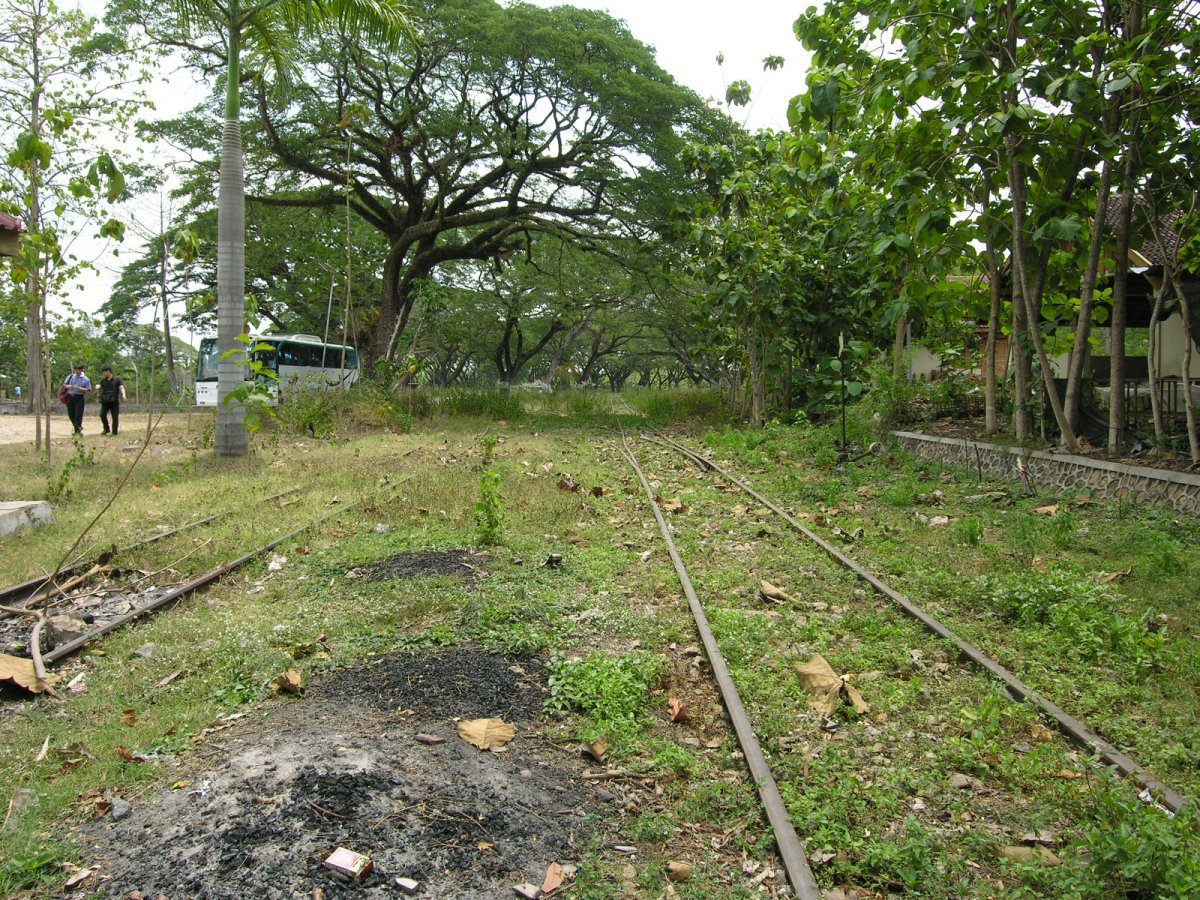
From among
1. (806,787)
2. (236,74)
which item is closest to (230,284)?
(236,74)

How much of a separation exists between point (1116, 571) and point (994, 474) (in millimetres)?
4240

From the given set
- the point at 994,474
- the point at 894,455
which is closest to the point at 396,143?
the point at 894,455

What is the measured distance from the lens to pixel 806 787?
11.4 ft

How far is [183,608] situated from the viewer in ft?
19.5

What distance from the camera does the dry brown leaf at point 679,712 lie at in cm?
415

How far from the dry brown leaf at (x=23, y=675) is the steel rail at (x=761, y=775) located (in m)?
3.58

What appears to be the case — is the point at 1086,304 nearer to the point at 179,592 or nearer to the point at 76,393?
the point at 179,592

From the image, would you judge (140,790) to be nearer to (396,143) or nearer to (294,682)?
(294,682)

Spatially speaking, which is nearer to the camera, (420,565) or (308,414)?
(420,565)

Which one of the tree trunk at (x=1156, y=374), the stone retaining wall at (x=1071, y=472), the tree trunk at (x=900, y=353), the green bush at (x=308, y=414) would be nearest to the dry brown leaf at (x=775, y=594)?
the stone retaining wall at (x=1071, y=472)

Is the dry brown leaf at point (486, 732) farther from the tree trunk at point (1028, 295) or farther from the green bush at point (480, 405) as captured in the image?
the green bush at point (480, 405)

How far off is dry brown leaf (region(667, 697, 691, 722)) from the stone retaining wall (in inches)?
228

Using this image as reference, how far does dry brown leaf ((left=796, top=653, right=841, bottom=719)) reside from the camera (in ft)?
13.8

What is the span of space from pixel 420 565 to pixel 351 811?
3.77m
